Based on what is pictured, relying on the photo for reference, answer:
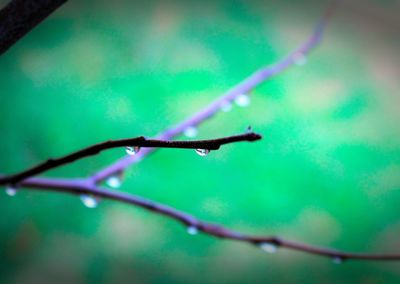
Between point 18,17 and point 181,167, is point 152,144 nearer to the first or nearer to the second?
point 18,17

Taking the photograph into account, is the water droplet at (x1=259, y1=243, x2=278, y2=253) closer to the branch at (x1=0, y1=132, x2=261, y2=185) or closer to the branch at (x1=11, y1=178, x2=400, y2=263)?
the branch at (x1=11, y1=178, x2=400, y2=263)

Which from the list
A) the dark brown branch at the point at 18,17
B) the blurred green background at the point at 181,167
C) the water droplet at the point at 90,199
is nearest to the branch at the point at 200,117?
the water droplet at the point at 90,199

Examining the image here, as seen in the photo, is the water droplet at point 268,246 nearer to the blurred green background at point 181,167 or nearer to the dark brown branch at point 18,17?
the dark brown branch at point 18,17

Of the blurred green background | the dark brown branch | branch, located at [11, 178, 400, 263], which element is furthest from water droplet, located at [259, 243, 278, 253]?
the blurred green background

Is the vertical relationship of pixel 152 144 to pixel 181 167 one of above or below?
below

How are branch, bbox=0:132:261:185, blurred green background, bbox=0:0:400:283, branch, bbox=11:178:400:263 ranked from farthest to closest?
1. blurred green background, bbox=0:0:400:283
2. branch, bbox=11:178:400:263
3. branch, bbox=0:132:261:185

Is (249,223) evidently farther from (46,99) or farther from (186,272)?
(46,99)

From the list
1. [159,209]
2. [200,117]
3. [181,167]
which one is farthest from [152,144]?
[181,167]

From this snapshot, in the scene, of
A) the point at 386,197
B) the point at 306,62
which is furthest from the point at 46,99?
the point at 386,197
